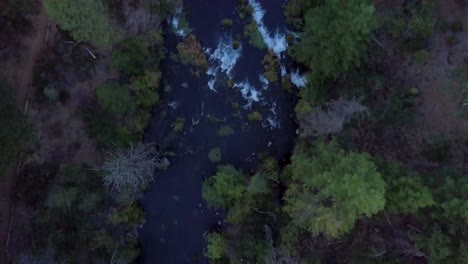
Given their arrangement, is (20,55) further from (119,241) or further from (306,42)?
(306,42)

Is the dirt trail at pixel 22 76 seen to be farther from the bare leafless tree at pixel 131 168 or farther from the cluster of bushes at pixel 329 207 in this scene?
→ the cluster of bushes at pixel 329 207

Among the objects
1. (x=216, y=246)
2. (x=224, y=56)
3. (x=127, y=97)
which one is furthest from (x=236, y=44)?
(x=216, y=246)

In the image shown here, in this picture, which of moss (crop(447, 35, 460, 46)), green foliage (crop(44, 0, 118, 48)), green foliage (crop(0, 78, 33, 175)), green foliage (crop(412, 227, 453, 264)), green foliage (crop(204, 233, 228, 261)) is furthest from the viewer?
green foliage (crop(204, 233, 228, 261))

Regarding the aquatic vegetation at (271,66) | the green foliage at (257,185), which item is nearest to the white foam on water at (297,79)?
the aquatic vegetation at (271,66)

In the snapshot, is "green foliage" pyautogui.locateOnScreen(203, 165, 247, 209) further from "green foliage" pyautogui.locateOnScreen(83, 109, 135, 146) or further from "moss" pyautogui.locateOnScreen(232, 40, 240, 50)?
"moss" pyautogui.locateOnScreen(232, 40, 240, 50)

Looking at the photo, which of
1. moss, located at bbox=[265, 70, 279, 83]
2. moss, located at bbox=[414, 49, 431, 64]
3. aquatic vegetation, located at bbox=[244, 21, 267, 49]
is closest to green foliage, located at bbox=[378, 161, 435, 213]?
moss, located at bbox=[414, 49, 431, 64]

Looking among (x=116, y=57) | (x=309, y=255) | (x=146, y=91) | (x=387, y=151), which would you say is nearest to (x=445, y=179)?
(x=387, y=151)
